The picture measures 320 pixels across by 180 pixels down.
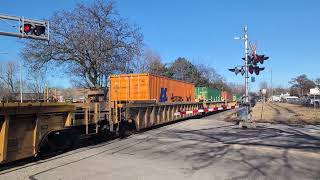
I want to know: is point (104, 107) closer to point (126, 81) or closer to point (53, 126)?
point (53, 126)

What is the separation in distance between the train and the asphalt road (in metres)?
0.57

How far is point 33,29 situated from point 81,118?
1062 centimetres

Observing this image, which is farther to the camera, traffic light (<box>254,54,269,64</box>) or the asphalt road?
traffic light (<box>254,54,269,64</box>)

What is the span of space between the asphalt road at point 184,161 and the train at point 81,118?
0.57 meters

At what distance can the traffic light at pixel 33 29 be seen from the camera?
71.3 ft

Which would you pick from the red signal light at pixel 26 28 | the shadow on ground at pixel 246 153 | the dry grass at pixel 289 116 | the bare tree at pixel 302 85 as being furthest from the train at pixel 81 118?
the bare tree at pixel 302 85

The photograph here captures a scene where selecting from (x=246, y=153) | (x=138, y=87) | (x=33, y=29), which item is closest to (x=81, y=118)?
(x=246, y=153)

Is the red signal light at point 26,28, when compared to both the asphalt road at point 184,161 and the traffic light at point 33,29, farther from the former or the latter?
the asphalt road at point 184,161

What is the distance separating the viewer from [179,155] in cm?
1228

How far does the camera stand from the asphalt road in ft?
30.9

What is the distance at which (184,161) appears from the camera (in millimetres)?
11219

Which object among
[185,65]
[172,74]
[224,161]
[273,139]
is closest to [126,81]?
[273,139]

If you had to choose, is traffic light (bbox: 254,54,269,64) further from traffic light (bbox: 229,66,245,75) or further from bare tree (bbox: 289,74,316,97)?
bare tree (bbox: 289,74,316,97)

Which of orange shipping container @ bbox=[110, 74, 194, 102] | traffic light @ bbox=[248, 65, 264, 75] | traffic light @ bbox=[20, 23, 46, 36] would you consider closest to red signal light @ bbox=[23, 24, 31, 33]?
traffic light @ bbox=[20, 23, 46, 36]
